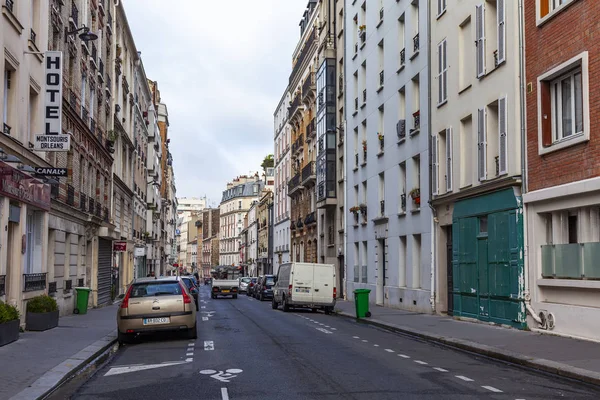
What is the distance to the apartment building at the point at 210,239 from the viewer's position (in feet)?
498

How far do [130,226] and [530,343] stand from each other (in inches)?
1417

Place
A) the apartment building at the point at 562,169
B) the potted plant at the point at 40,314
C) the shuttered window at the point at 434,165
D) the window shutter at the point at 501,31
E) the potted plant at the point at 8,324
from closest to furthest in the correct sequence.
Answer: the potted plant at the point at 8,324, the apartment building at the point at 562,169, the potted plant at the point at 40,314, the window shutter at the point at 501,31, the shuttered window at the point at 434,165

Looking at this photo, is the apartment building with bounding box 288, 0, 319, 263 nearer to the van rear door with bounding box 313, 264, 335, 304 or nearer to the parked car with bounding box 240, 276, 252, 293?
the parked car with bounding box 240, 276, 252, 293

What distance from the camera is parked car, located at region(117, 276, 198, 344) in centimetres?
1594

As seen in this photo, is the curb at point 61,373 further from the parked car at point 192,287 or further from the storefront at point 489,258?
the parked car at point 192,287

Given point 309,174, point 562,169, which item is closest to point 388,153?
point 562,169

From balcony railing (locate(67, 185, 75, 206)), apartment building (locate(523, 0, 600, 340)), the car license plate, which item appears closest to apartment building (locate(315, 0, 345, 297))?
balcony railing (locate(67, 185, 75, 206))

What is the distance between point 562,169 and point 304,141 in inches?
1522

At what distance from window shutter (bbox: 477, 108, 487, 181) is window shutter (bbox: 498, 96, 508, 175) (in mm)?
1076

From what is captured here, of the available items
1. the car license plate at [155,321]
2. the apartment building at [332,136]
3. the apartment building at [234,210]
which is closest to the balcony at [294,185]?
the apartment building at [332,136]

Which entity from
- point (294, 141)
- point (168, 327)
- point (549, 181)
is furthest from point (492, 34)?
point (294, 141)

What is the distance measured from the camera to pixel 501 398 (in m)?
8.83

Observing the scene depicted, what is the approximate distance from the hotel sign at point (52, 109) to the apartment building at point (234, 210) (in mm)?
106411

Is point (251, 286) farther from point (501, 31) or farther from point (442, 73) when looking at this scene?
point (501, 31)
